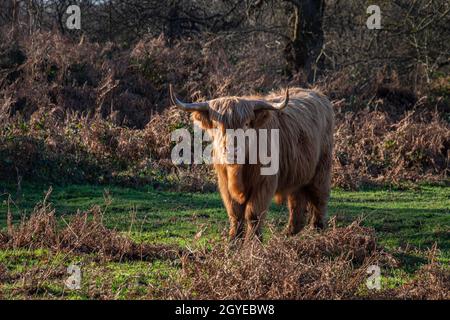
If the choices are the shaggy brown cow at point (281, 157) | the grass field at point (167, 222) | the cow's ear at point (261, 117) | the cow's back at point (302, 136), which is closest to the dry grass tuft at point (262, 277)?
the grass field at point (167, 222)

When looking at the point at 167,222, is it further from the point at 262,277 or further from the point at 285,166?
the point at 262,277

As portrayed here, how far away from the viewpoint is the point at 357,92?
593 inches

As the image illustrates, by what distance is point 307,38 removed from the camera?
1597 cm

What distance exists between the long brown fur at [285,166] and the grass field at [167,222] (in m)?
0.28

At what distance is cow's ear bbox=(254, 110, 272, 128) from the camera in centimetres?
739

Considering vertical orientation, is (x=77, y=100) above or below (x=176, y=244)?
above

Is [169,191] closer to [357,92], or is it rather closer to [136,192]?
[136,192]

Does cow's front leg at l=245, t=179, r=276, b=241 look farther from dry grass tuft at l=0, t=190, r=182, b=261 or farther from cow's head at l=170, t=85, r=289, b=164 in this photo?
dry grass tuft at l=0, t=190, r=182, b=261

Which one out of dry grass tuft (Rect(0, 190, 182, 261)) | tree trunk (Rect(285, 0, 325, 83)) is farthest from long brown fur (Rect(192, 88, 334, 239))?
tree trunk (Rect(285, 0, 325, 83))

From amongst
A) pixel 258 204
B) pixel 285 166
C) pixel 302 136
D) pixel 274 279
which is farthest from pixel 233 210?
pixel 274 279

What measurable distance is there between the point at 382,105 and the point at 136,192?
6.24 meters

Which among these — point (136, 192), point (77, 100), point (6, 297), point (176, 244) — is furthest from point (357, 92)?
point (6, 297)

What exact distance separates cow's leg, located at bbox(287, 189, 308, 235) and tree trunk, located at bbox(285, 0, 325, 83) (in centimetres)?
756

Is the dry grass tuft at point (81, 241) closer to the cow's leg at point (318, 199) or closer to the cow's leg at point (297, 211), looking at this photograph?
the cow's leg at point (297, 211)
